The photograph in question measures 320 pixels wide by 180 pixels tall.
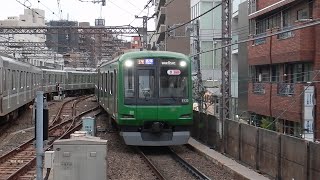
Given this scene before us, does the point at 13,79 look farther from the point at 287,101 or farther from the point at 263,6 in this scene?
the point at 263,6

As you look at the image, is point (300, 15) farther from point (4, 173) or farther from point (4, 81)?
point (4, 173)

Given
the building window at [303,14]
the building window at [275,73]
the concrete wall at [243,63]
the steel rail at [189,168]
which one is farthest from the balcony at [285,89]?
the concrete wall at [243,63]

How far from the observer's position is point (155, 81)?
49.2 ft

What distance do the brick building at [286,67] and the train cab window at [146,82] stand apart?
4.37 metres

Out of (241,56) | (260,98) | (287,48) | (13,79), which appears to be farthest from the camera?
(241,56)

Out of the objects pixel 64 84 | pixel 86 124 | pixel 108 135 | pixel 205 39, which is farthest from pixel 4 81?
pixel 64 84

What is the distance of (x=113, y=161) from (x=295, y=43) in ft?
34.1

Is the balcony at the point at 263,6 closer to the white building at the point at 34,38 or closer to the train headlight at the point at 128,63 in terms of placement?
the train headlight at the point at 128,63

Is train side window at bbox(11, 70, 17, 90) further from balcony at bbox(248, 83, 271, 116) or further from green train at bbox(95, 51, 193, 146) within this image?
balcony at bbox(248, 83, 271, 116)

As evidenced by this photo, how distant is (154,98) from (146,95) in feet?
0.82

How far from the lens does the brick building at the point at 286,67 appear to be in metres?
18.9

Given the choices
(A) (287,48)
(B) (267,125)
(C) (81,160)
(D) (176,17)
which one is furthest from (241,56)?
(C) (81,160)

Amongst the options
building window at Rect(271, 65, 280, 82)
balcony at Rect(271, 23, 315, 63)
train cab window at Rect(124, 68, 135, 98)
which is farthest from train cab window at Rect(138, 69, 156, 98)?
building window at Rect(271, 65, 280, 82)

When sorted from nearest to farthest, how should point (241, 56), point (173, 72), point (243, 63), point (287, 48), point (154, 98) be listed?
point (154, 98)
point (173, 72)
point (287, 48)
point (243, 63)
point (241, 56)
